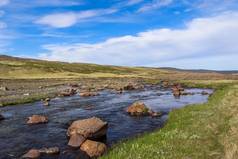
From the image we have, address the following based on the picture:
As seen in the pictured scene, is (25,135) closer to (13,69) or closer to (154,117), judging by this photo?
(154,117)

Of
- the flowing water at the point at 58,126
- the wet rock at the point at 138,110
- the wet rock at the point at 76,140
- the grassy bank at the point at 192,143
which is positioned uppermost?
the grassy bank at the point at 192,143

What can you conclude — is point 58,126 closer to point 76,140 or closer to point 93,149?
point 76,140

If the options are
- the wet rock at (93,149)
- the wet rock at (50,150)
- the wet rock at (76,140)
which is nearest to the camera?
the wet rock at (93,149)

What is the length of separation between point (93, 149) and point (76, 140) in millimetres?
3009

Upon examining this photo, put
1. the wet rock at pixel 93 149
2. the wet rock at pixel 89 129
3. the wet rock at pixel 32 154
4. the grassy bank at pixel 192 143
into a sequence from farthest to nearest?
the wet rock at pixel 89 129
the wet rock at pixel 93 149
the wet rock at pixel 32 154
the grassy bank at pixel 192 143

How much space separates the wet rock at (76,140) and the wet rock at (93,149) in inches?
40.1

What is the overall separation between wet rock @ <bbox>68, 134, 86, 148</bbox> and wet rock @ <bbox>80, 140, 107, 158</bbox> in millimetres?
1020

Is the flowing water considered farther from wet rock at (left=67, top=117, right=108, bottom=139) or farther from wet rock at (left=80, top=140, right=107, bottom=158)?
wet rock at (left=67, top=117, right=108, bottom=139)

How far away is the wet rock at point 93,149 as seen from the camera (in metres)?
22.8

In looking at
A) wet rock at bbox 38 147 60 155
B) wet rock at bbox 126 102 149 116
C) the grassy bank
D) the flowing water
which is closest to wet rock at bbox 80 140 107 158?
the flowing water

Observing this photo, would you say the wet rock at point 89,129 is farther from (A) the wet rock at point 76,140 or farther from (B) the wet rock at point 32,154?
(B) the wet rock at point 32,154

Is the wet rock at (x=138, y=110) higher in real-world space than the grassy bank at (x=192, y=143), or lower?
lower

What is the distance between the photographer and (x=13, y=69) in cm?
13600

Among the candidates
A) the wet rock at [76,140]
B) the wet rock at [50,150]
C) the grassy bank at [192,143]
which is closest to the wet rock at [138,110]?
the grassy bank at [192,143]
